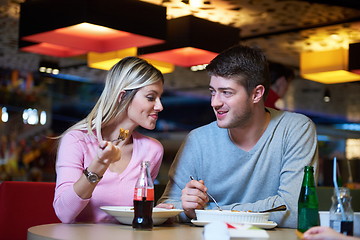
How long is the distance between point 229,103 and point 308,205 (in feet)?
2.42

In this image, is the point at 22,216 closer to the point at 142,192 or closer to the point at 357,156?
the point at 142,192

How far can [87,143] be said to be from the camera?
2.28m

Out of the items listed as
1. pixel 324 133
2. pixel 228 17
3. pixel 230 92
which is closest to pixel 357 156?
pixel 324 133

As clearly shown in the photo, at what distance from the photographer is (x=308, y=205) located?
1.75 m

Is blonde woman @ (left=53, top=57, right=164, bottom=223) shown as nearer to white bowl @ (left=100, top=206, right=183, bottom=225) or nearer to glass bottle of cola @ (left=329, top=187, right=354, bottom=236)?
white bowl @ (left=100, top=206, right=183, bottom=225)

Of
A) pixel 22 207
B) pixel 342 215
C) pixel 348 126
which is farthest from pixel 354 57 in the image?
pixel 348 126

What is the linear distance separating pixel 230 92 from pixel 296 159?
39 cm

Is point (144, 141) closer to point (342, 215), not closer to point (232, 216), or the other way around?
point (232, 216)

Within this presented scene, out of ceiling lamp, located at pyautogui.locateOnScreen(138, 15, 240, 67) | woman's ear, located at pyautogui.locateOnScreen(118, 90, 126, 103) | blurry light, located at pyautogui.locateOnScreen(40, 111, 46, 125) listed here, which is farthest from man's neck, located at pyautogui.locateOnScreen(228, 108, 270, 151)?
blurry light, located at pyautogui.locateOnScreen(40, 111, 46, 125)

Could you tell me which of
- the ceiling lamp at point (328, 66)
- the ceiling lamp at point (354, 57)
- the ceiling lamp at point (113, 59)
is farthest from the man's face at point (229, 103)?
the ceiling lamp at point (328, 66)

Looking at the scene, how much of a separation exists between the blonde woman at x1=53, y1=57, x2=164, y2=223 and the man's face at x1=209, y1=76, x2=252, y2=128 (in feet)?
0.77

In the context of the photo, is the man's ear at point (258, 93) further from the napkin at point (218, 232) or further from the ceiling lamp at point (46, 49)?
the ceiling lamp at point (46, 49)

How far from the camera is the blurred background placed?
19.4 ft

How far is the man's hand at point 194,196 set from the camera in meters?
2.05
